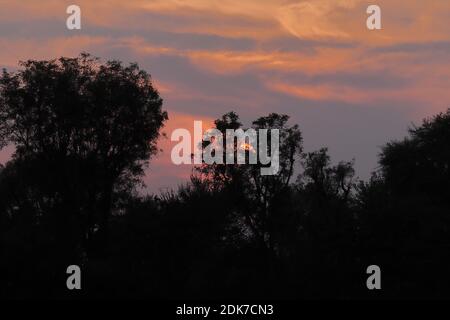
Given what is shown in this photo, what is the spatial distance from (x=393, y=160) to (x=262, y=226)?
1042 cm

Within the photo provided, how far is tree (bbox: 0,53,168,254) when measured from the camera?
2293 inches

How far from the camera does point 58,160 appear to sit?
58.4 m

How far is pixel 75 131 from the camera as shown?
58.8m

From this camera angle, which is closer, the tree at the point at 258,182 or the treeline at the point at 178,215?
the treeline at the point at 178,215

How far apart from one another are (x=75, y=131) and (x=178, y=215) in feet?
34.8

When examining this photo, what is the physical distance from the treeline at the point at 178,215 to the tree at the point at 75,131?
80 mm

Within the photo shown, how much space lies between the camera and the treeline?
48156 millimetres

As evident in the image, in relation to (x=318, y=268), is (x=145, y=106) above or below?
above

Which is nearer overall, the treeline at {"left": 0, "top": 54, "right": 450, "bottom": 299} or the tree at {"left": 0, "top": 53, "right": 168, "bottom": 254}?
the treeline at {"left": 0, "top": 54, "right": 450, "bottom": 299}

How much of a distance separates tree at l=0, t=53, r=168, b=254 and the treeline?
0.08 metres

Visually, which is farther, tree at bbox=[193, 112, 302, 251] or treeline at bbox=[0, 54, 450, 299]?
tree at bbox=[193, 112, 302, 251]

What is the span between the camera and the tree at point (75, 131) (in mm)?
58250
